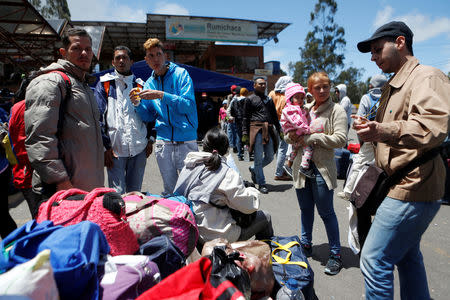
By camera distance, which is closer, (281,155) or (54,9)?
(281,155)

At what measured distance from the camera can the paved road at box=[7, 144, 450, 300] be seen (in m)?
2.55

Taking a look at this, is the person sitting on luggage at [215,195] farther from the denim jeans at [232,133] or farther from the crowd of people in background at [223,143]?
the denim jeans at [232,133]

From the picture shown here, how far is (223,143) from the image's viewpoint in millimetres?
2514

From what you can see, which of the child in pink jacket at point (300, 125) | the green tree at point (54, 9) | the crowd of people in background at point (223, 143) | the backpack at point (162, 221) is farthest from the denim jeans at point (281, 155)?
the green tree at point (54, 9)

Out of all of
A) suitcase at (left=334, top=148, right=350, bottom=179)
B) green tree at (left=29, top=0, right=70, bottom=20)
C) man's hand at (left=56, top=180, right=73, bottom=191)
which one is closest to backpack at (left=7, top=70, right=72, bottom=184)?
man's hand at (left=56, top=180, right=73, bottom=191)

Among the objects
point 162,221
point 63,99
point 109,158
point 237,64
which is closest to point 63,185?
point 63,99

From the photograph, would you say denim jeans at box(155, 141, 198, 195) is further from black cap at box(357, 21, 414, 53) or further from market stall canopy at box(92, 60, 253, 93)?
market stall canopy at box(92, 60, 253, 93)

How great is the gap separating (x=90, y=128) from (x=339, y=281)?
259 cm

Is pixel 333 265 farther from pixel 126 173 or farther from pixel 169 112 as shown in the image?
pixel 126 173

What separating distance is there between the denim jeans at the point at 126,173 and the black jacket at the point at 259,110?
2.71 m

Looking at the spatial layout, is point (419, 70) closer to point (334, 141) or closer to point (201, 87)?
point (334, 141)

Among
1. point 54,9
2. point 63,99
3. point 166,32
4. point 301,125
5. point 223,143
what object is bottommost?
point 223,143

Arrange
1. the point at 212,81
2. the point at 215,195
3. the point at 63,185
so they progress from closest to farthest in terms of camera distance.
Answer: the point at 63,185 → the point at 215,195 → the point at 212,81

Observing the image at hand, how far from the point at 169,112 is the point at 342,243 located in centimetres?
253
